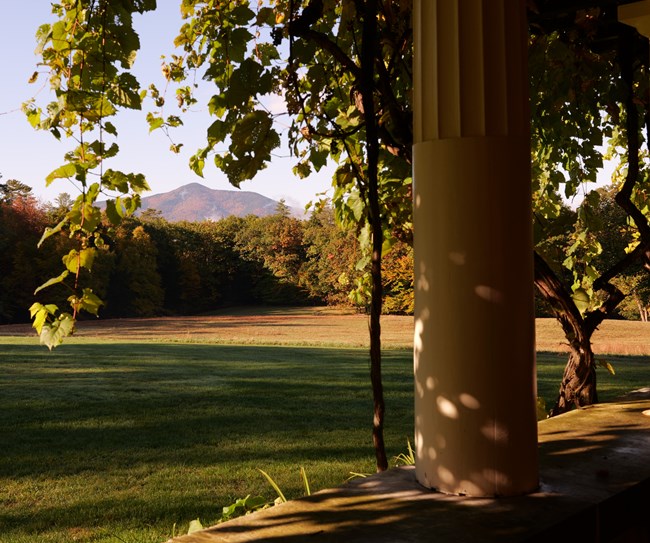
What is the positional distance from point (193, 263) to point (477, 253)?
32650 millimetres

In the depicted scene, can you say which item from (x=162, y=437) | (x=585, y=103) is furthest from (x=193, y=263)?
(x=585, y=103)

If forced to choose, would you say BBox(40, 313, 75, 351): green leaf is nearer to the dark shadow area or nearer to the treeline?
the dark shadow area

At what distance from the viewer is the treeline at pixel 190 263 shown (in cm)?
2678

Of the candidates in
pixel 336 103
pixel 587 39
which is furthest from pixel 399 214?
pixel 587 39

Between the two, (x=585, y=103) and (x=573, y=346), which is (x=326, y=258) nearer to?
(x=585, y=103)

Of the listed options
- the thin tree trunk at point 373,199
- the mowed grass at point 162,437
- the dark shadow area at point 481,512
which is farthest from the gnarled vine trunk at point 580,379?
the mowed grass at point 162,437

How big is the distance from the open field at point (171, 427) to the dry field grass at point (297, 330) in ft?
10.5

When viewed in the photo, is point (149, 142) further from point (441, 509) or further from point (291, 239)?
point (291, 239)

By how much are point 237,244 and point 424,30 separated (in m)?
32.9

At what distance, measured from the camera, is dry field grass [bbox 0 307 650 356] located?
19888 millimetres

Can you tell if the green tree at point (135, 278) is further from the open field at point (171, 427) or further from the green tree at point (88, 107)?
the green tree at point (88, 107)

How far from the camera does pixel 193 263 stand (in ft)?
109

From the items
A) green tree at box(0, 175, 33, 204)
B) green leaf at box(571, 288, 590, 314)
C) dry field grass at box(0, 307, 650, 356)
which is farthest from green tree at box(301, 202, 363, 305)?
green leaf at box(571, 288, 590, 314)

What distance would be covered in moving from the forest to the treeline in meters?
0.05
